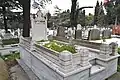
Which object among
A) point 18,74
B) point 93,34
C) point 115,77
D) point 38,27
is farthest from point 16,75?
point 93,34

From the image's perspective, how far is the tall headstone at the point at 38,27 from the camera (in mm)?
8469

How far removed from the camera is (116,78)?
230 inches

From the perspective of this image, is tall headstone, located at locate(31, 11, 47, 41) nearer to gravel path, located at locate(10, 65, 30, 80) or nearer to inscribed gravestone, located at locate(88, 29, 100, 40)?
gravel path, located at locate(10, 65, 30, 80)

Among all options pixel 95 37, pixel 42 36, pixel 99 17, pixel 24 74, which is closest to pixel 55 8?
pixel 99 17

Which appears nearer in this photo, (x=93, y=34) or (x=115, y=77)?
(x=115, y=77)

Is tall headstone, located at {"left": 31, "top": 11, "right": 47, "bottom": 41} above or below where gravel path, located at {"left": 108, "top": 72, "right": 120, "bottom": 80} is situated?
above

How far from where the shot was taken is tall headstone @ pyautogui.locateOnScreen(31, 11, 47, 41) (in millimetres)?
8469

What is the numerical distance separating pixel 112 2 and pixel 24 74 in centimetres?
3114

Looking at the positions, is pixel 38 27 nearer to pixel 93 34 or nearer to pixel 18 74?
pixel 18 74

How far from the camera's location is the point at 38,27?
8.66 metres

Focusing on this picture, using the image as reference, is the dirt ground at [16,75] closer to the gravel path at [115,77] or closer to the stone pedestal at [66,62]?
the gravel path at [115,77]

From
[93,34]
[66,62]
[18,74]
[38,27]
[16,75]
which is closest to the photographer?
[66,62]

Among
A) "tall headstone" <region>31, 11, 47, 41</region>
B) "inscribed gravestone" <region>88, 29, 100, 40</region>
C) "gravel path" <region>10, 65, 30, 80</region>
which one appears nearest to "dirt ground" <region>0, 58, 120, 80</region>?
"gravel path" <region>10, 65, 30, 80</region>

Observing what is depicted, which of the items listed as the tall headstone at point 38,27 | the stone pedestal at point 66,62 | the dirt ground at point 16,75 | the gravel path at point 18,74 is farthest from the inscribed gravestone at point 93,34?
the stone pedestal at point 66,62
